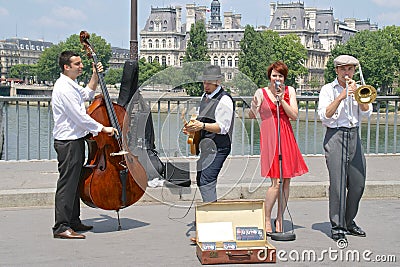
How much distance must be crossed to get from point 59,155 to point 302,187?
3.65m

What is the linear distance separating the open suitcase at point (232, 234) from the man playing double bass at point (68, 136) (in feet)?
4.00

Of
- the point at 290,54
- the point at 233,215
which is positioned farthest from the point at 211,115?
the point at 290,54

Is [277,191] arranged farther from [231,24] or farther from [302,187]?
[231,24]

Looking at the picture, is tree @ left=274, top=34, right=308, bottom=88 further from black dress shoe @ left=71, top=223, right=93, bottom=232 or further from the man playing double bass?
the man playing double bass

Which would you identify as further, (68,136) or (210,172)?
(68,136)

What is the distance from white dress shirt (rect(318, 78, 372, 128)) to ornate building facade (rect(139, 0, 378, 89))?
144m

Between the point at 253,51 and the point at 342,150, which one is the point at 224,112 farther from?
the point at 253,51

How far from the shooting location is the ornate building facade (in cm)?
15788

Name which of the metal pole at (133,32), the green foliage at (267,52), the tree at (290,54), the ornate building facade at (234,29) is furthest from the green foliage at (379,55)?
the metal pole at (133,32)

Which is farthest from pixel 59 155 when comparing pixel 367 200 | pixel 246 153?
pixel 367 200

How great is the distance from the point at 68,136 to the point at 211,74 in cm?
153

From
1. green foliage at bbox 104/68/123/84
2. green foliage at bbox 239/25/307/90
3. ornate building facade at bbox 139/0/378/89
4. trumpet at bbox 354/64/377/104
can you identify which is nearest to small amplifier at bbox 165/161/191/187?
green foliage at bbox 104/68/123/84

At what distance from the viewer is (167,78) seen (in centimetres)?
671

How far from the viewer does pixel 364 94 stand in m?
6.92
